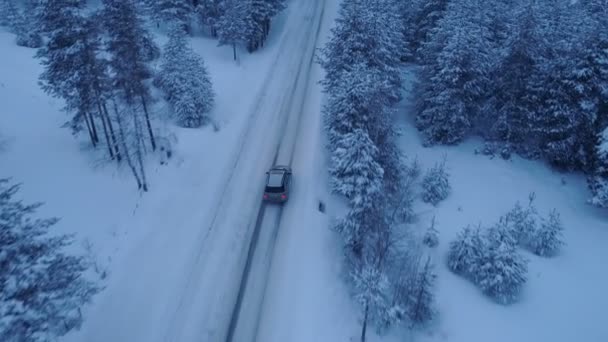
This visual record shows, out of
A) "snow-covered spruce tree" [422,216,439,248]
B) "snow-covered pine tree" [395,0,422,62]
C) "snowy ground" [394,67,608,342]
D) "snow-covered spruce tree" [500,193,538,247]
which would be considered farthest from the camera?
"snow-covered pine tree" [395,0,422,62]

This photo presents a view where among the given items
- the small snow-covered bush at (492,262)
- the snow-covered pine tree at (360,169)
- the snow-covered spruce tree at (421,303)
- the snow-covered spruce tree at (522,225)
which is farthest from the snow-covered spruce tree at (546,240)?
the snow-covered pine tree at (360,169)

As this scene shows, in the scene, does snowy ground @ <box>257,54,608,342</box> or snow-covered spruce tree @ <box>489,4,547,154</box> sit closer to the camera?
snowy ground @ <box>257,54,608,342</box>

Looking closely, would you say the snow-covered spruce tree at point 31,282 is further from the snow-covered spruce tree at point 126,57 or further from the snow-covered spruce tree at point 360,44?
the snow-covered spruce tree at point 360,44

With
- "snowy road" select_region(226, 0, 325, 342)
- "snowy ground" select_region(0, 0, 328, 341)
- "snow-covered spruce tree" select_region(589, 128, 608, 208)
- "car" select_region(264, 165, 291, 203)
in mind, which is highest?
"snow-covered spruce tree" select_region(589, 128, 608, 208)

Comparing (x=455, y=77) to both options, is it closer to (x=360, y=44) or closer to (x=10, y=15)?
(x=360, y=44)

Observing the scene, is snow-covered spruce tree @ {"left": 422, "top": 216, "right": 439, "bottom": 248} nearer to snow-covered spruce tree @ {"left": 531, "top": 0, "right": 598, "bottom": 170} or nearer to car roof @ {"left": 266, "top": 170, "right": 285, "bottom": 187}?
car roof @ {"left": 266, "top": 170, "right": 285, "bottom": 187}

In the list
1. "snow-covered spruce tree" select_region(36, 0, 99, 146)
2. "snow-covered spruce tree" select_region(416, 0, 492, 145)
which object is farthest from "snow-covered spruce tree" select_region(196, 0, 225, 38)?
"snow-covered spruce tree" select_region(416, 0, 492, 145)
